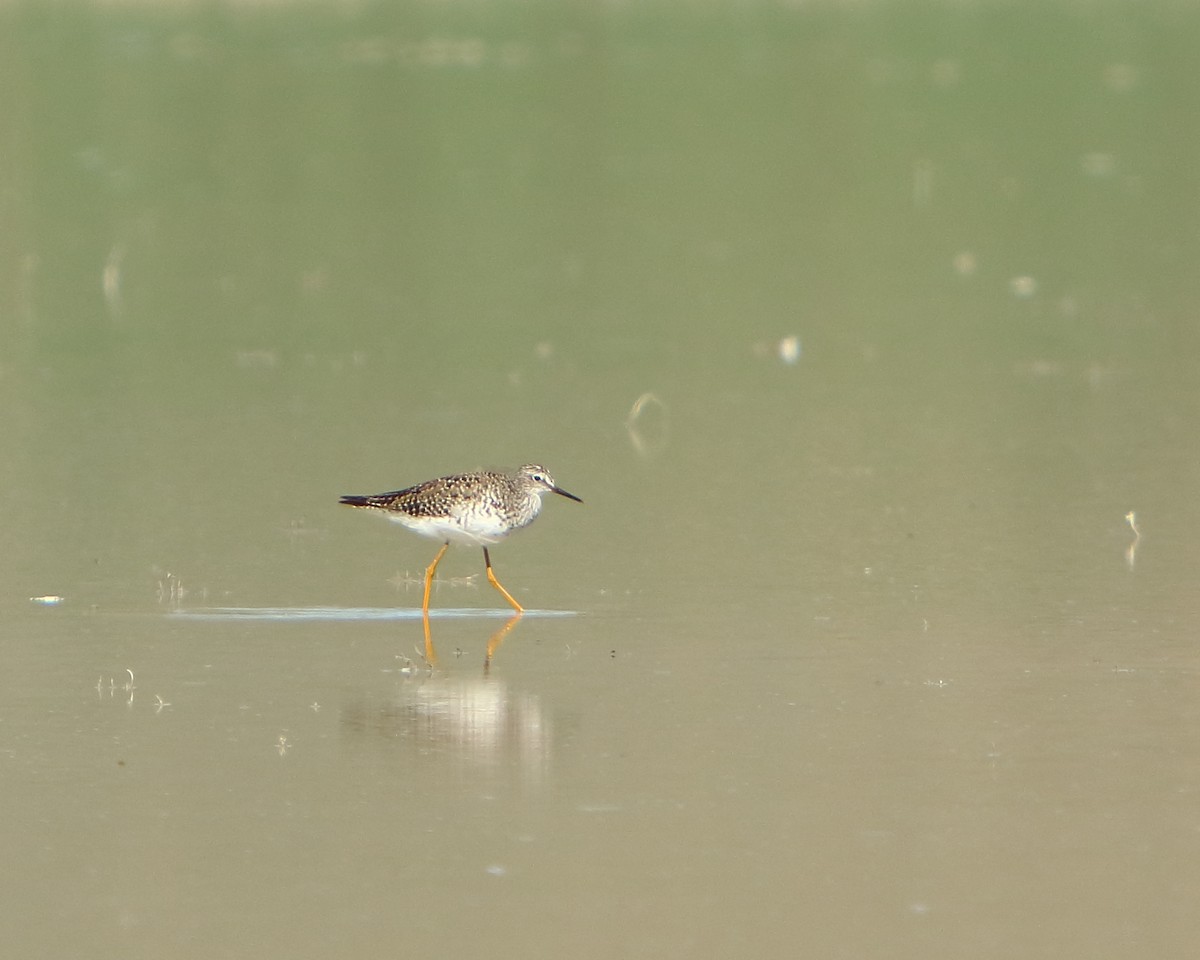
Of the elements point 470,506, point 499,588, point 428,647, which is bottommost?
point 428,647

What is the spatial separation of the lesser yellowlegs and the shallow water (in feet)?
1.06

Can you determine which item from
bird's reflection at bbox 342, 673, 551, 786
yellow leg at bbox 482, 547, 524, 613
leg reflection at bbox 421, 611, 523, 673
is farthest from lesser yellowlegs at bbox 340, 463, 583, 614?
bird's reflection at bbox 342, 673, 551, 786

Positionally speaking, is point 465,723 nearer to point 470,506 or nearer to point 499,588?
point 499,588

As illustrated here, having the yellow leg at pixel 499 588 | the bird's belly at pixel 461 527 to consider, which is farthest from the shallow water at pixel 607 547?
the bird's belly at pixel 461 527

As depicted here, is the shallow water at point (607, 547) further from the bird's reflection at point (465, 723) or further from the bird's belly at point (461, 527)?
→ the bird's belly at point (461, 527)

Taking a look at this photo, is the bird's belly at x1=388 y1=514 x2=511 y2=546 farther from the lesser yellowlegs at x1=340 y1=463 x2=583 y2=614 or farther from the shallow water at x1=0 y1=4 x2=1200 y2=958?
the shallow water at x1=0 y1=4 x2=1200 y2=958

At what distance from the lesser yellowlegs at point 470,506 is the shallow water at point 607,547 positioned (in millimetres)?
324

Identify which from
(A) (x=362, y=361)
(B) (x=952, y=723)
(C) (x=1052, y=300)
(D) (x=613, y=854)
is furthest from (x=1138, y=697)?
(C) (x=1052, y=300)

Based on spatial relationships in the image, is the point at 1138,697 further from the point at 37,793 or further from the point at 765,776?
the point at 37,793

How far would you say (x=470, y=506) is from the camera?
36.6ft

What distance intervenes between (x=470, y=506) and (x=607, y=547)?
1143 mm

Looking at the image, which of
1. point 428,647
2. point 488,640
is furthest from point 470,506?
point 428,647

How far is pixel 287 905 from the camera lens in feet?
22.3

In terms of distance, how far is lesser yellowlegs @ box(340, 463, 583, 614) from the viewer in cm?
1118
